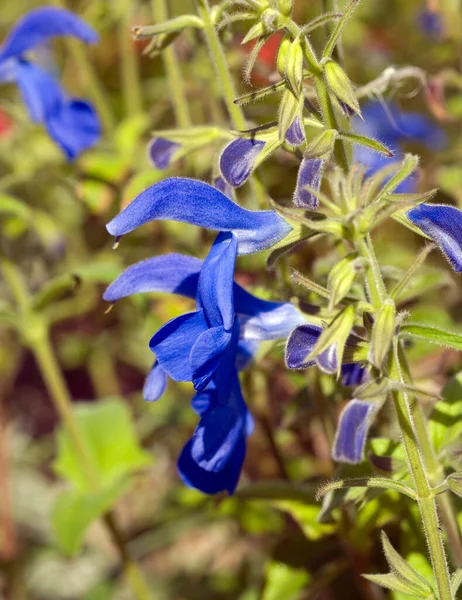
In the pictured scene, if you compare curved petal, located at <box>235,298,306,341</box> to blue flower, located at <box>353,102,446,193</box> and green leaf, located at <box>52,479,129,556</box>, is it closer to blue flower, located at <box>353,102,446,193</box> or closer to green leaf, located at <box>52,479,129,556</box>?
green leaf, located at <box>52,479,129,556</box>

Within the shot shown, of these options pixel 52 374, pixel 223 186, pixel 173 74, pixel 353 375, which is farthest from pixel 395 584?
pixel 173 74

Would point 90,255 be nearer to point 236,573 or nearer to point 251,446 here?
point 251,446

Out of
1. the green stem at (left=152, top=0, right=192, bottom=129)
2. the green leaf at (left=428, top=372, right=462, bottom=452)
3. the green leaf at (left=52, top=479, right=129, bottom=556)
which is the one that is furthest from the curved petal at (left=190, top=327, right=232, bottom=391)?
the green stem at (left=152, top=0, right=192, bottom=129)

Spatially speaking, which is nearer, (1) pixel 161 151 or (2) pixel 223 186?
(2) pixel 223 186

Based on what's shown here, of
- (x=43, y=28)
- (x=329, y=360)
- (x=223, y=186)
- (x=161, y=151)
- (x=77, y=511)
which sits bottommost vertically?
(x=77, y=511)

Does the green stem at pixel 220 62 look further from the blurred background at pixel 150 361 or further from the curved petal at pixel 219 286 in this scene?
the curved petal at pixel 219 286

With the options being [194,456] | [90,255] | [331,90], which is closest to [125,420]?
[90,255]

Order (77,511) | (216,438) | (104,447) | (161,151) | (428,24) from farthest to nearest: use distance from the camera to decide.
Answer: (428,24) → (104,447) → (77,511) → (161,151) → (216,438)

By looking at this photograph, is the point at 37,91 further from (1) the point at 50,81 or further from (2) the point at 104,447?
(2) the point at 104,447
